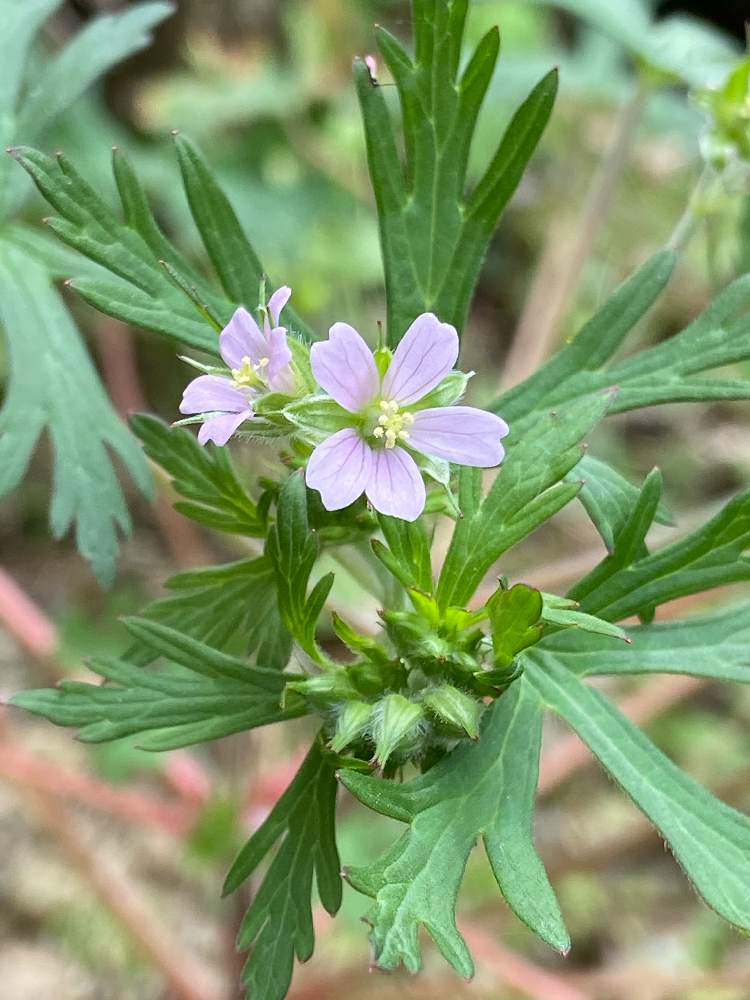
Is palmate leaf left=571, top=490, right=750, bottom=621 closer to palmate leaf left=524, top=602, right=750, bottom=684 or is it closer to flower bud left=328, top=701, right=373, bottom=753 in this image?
palmate leaf left=524, top=602, right=750, bottom=684

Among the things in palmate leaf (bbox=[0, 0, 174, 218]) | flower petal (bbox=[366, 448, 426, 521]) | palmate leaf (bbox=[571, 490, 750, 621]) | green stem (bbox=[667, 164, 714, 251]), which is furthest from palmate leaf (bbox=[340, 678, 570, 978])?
palmate leaf (bbox=[0, 0, 174, 218])

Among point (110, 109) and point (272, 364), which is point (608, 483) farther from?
point (110, 109)

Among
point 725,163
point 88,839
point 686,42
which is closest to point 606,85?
point 686,42

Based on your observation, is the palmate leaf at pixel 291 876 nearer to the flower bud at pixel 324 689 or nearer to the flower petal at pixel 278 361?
the flower bud at pixel 324 689

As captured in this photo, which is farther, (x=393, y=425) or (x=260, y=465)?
(x=260, y=465)

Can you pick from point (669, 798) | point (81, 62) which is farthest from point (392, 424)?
point (81, 62)

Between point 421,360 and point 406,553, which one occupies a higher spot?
point 421,360

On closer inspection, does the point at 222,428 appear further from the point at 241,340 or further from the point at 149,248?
the point at 149,248
